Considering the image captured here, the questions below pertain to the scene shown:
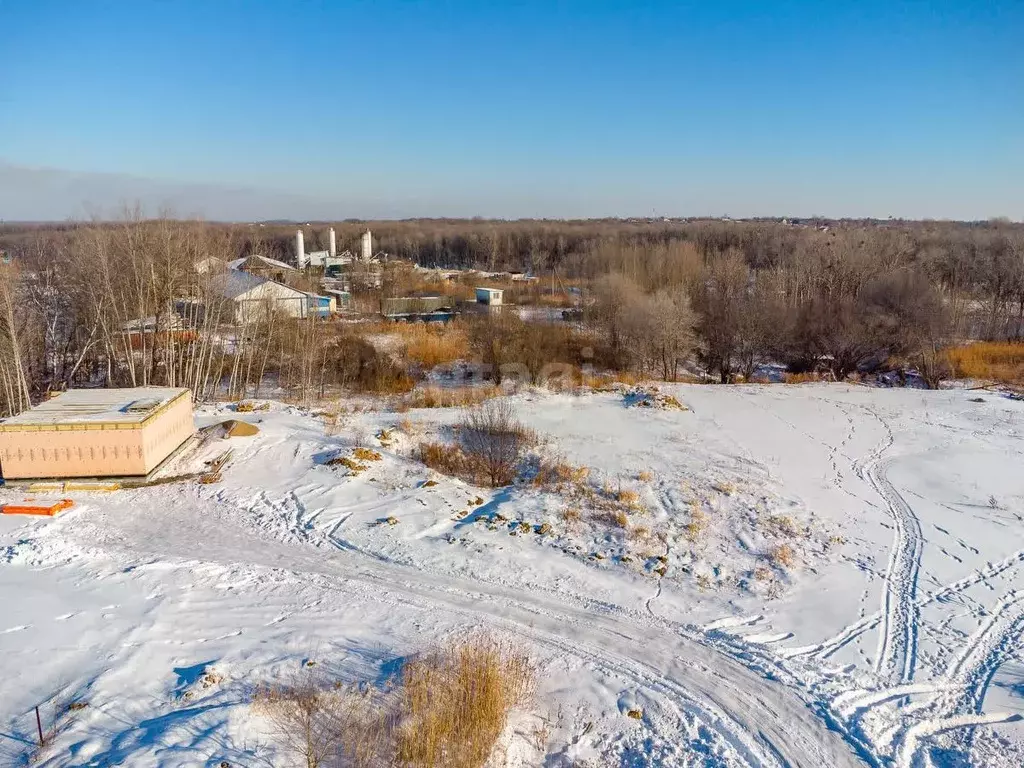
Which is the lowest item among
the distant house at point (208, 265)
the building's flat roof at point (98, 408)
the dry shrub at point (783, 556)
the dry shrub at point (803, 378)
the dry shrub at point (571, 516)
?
the dry shrub at point (803, 378)

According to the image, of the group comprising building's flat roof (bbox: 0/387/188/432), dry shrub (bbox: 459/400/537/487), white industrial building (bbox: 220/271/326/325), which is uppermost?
white industrial building (bbox: 220/271/326/325)

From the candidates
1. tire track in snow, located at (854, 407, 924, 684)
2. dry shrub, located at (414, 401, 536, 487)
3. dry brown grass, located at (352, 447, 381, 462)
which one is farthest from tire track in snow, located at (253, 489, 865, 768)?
dry shrub, located at (414, 401, 536, 487)

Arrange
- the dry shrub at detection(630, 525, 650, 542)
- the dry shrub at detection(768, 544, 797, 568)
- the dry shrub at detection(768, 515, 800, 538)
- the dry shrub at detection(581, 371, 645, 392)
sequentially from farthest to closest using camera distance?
the dry shrub at detection(581, 371, 645, 392) → the dry shrub at detection(768, 515, 800, 538) → the dry shrub at detection(630, 525, 650, 542) → the dry shrub at detection(768, 544, 797, 568)

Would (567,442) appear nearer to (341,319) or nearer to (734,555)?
(734,555)

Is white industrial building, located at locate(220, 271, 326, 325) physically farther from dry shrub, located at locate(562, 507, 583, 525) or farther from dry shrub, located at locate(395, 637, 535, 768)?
dry shrub, located at locate(395, 637, 535, 768)

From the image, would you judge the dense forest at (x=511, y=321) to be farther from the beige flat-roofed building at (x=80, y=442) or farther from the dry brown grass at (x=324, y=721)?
the dry brown grass at (x=324, y=721)

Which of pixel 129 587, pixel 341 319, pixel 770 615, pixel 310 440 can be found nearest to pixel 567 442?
pixel 310 440

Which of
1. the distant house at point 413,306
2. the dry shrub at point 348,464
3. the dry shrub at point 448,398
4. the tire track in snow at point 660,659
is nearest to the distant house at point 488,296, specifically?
the distant house at point 413,306

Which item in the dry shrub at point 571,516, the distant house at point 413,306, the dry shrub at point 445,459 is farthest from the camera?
the distant house at point 413,306
